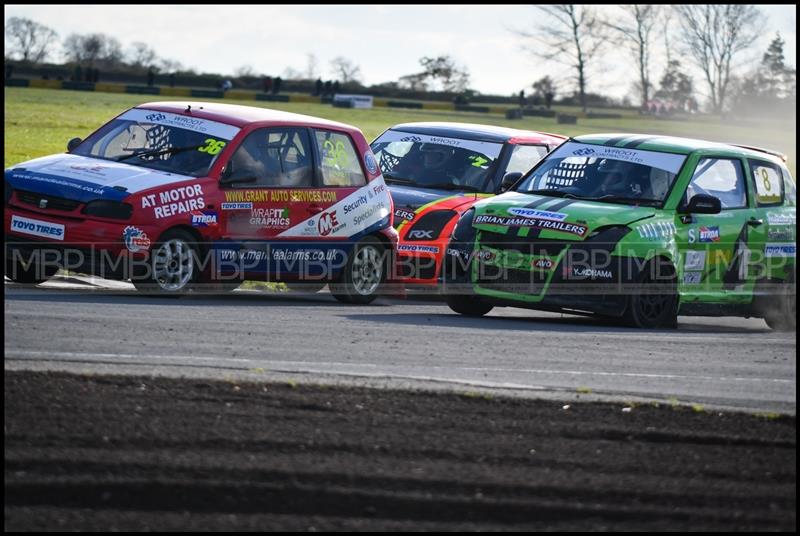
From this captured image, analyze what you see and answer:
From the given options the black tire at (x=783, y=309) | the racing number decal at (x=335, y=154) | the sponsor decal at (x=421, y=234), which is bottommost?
the black tire at (x=783, y=309)

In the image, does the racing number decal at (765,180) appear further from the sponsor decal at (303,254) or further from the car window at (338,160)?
the sponsor decal at (303,254)

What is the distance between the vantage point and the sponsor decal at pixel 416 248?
14.3 m

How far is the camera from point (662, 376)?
949 centimetres

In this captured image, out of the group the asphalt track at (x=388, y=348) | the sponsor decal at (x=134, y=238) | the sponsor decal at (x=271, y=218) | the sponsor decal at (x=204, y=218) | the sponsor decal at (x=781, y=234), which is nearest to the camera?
the asphalt track at (x=388, y=348)

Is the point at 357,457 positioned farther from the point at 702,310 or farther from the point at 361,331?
the point at 702,310

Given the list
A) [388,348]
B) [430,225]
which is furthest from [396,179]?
[388,348]

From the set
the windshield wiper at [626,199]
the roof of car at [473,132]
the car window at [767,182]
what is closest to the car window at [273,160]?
the windshield wiper at [626,199]

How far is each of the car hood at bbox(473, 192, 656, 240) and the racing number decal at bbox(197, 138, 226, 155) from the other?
2363 millimetres

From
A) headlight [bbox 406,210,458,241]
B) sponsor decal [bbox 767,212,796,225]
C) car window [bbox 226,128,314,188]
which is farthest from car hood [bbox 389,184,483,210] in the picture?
sponsor decal [bbox 767,212,796,225]

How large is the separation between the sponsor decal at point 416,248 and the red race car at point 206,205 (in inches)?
22.6

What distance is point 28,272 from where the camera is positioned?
12.3 meters

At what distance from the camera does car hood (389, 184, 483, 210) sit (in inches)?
579

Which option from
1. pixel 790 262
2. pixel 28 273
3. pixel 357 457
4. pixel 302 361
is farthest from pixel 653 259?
pixel 357 457

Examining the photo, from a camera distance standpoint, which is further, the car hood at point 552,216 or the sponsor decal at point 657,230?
the sponsor decal at point 657,230
